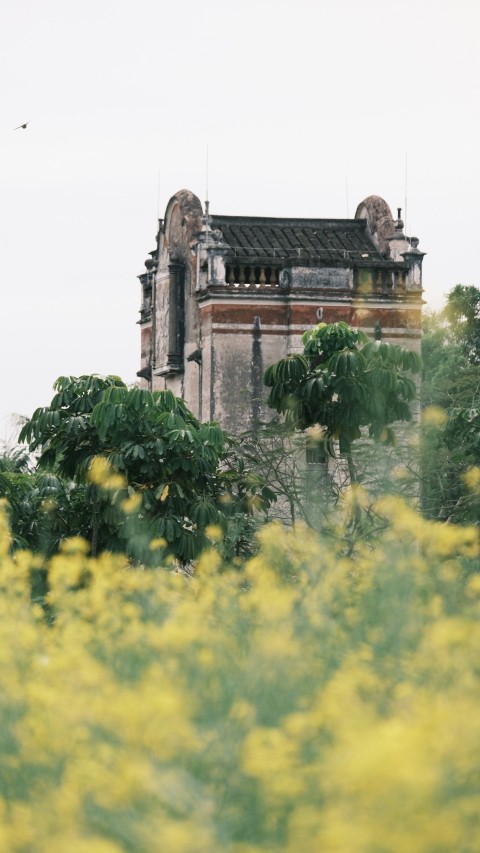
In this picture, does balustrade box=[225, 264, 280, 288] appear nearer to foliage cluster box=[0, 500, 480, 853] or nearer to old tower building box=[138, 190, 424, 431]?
old tower building box=[138, 190, 424, 431]

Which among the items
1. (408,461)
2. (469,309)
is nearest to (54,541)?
(408,461)

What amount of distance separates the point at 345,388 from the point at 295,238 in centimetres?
985

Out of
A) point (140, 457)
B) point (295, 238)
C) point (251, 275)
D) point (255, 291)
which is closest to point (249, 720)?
point (140, 457)

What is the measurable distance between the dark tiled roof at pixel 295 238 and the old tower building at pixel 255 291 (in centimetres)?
2

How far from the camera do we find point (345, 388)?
1869 centimetres

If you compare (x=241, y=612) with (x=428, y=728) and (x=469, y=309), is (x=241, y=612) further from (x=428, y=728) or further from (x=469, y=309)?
(x=469, y=309)

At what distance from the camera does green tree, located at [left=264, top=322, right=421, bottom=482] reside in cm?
1866

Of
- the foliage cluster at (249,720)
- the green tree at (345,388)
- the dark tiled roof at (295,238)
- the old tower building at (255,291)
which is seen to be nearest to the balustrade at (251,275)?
the old tower building at (255,291)

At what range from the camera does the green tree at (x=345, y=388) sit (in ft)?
61.2

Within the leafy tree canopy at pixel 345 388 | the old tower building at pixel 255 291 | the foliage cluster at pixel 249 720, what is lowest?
the foliage cluster at pixel 249 720

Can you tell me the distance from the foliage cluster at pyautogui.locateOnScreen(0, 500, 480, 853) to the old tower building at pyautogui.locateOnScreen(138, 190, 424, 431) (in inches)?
746

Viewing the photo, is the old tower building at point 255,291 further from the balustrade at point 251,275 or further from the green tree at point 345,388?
the green tree at point 345,388

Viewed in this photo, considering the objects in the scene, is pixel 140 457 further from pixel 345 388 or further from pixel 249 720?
pixel 249 720

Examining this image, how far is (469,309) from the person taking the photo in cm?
4806
